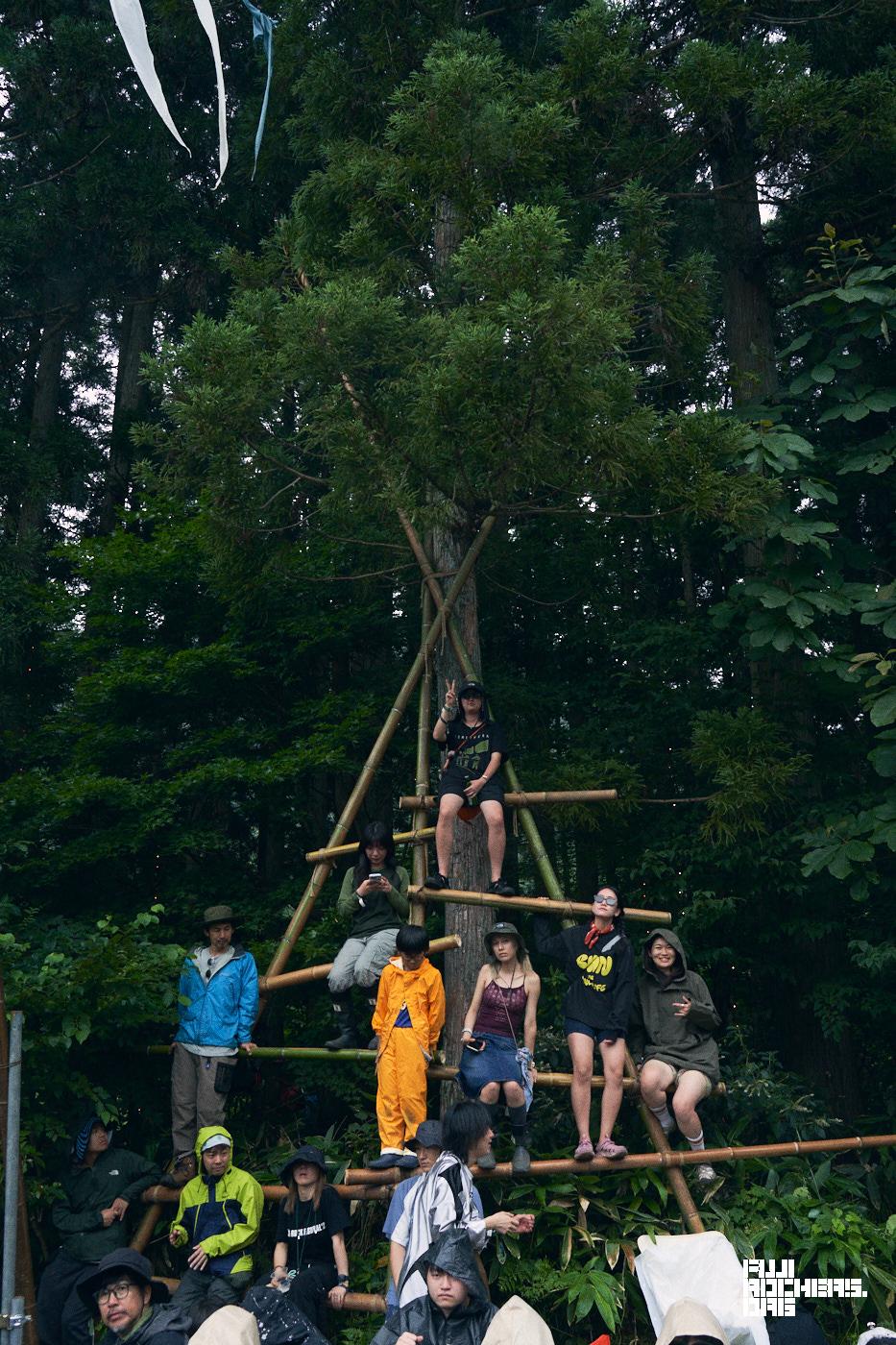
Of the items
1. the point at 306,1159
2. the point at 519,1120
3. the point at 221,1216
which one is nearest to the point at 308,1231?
the point at 306,1159

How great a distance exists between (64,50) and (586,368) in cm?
708

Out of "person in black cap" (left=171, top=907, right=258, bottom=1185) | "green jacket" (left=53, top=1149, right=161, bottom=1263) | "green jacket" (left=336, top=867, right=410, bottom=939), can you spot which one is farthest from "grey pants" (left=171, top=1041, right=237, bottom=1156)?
"green jacket" (left=336, top=867, right=410, bottom=939)

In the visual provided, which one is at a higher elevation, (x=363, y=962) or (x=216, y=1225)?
(x=363, y=962)

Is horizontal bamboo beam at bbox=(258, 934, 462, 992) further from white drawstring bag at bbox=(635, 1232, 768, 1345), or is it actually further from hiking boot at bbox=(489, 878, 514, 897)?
white drawstring bag at bbox=(635, 1232, 768, 1345)

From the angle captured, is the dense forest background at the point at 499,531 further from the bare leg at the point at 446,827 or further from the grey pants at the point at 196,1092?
the bare leg at the point at 446,827

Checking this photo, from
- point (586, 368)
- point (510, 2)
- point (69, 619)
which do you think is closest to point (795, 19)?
point (510, 2)

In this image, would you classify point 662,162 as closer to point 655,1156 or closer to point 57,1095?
point 655,1156

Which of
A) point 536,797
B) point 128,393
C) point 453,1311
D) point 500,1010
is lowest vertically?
point 453,1311

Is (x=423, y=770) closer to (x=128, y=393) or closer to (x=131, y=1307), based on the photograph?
(x=131, y=1307)

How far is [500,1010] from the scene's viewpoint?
6.82 metres

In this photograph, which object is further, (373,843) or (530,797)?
(530,797)

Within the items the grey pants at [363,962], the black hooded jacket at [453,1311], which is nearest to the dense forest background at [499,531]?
the grey pants at [363,962]

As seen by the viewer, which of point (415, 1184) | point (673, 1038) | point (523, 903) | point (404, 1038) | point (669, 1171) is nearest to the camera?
point (415, 1184)

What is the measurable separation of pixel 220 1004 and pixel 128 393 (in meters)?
7.46
